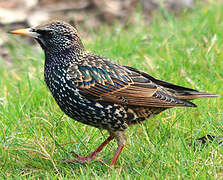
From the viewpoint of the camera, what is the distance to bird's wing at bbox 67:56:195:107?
13.6 feet

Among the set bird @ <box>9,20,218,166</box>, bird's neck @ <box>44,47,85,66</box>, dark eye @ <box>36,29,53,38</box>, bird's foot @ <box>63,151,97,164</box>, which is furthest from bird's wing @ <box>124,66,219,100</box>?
bird's foot @ <box>63,151,97,164</box>

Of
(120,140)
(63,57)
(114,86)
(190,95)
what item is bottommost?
(120,140)

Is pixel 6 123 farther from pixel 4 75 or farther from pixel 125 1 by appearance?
pixel 125 1

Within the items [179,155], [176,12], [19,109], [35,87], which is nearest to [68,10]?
[176,12]

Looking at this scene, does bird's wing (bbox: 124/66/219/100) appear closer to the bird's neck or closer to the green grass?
the green grass

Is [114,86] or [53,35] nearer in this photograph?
[114,86]

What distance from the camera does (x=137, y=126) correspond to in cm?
471

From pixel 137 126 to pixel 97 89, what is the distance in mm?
808

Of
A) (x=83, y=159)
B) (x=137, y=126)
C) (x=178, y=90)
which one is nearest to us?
(x=83, y=159)

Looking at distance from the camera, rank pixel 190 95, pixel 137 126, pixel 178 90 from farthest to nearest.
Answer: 1. pixel 137 126
2. pixel 178 90
3. pixel 190 95

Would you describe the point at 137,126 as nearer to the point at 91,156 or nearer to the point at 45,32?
the point at 91,156

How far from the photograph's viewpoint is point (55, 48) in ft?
14.4

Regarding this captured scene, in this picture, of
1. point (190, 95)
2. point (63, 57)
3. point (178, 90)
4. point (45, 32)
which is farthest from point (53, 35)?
point (190, 95)

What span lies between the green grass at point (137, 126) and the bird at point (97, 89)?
215mm
